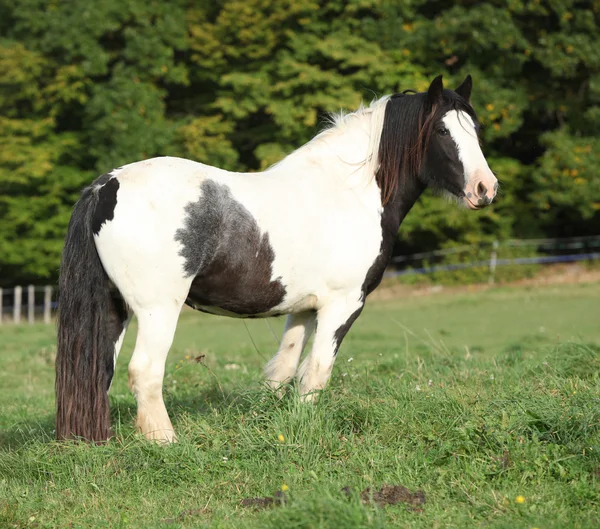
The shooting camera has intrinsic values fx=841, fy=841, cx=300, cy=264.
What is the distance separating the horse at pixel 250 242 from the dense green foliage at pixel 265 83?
1834cm

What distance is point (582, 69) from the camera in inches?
1032

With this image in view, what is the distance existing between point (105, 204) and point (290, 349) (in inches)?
69.4

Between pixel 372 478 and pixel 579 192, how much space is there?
861 inches

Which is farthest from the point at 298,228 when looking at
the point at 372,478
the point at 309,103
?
the point at 309,103

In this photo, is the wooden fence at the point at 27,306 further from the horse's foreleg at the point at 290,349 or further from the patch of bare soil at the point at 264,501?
the patch of bare soil at the point at 264,501

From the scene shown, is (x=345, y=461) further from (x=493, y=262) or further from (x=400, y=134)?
(x=493, y=262)

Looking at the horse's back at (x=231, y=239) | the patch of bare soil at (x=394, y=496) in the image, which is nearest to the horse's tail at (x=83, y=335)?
the horse's back at (x=231, y=239)

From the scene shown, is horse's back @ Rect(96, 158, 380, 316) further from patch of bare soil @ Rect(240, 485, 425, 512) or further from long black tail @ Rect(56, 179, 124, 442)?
patch of bare soil @ Rect(240, 485, 425, 512)

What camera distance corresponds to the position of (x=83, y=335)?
5.19 meters

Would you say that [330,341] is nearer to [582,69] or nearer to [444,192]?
Result: [444,192]

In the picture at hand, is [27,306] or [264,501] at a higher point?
[264,501]

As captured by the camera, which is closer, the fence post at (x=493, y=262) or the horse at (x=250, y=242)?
the horse at (x=250, y=242)

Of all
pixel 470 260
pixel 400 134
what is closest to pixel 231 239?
pixel 400 134

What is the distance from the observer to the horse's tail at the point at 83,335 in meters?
5.16
